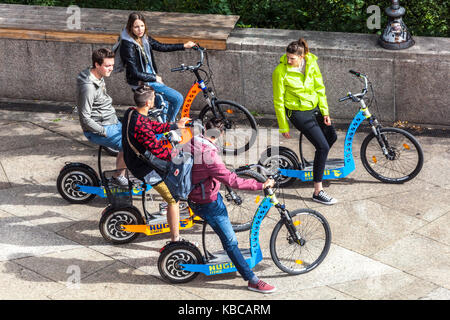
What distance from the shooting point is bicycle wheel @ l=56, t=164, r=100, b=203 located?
8.78 meters

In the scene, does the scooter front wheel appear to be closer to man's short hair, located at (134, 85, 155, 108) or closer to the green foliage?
man's short hair, located at (134, 85, 155, 108)

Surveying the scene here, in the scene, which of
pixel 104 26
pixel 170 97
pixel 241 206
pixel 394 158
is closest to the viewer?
pixel 241 206

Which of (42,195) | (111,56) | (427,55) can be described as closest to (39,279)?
(42,195)

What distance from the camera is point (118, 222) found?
26.5 ft

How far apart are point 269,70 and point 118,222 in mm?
3963

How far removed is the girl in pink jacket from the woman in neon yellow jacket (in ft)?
5.47

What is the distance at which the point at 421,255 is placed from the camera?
777 cm

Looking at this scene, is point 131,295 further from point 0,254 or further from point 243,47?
point 243,47

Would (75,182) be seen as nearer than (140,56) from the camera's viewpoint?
Yes

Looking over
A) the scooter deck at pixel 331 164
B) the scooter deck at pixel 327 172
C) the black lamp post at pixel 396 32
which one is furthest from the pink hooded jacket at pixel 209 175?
the black lamp post at pixel 396 32

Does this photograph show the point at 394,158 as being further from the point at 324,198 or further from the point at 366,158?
the point at 324,198

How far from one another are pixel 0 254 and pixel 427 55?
6361mm

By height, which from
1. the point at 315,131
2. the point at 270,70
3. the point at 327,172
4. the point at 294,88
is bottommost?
the point at 327,172

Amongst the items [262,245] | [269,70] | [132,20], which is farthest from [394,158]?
[132,20]
